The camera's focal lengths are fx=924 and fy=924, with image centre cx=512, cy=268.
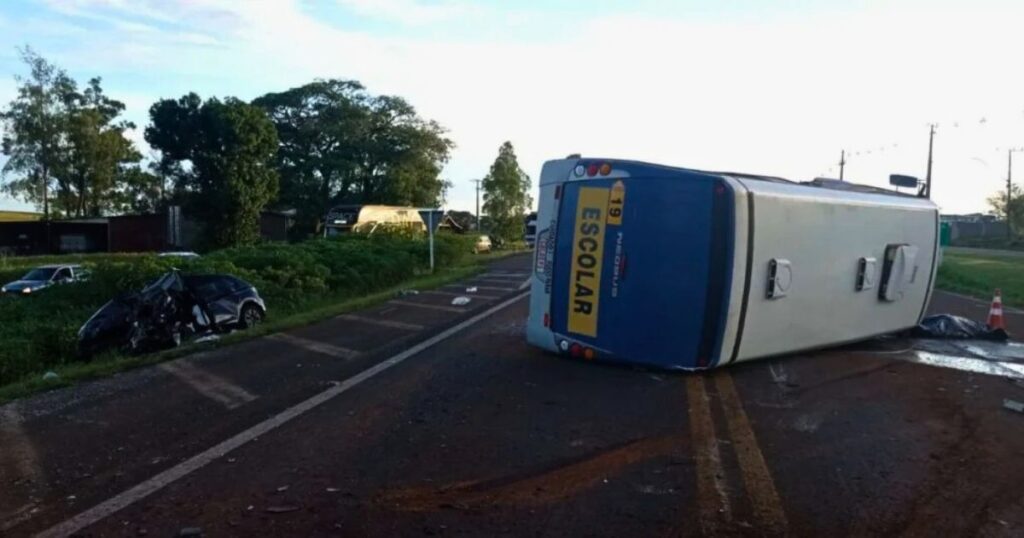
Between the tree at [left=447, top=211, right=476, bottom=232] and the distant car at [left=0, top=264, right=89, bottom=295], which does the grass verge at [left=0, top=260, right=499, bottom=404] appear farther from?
the tree at [left=447, top=211, right=476, bottom=232]

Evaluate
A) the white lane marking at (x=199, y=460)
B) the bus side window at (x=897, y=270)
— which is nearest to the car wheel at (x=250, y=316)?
the white lane marking at (x=199, y=460)

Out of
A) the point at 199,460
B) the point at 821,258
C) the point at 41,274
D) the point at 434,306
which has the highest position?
the point at 821,258

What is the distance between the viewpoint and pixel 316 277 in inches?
957

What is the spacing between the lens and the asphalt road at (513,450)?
5199 millimetres

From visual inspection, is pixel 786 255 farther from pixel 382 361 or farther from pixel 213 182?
pixel 213 182

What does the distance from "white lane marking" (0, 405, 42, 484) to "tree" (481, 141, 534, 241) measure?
5638 centimetres

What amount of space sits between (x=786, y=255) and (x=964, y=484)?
432cm

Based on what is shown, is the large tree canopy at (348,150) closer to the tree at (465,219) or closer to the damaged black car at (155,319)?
the tree at (465,219)

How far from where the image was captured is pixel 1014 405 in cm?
872

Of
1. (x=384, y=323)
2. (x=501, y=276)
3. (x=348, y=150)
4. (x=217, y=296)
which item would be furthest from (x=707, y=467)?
(x=348, y=150)

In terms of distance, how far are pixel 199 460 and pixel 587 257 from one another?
502 centimetres

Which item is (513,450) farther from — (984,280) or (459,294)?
(984,280)

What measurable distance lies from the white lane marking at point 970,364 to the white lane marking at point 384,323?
7.38 m

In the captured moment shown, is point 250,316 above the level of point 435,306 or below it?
below
